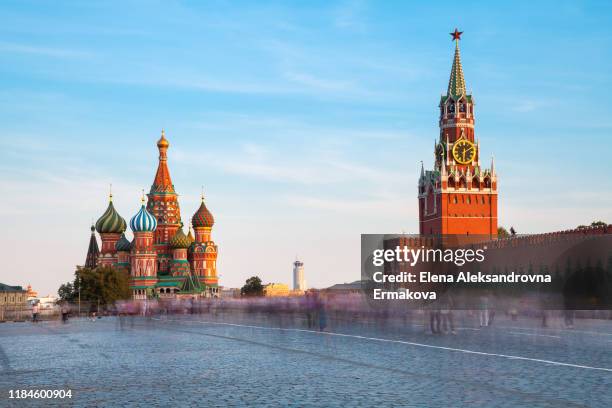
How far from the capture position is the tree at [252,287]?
166 metres

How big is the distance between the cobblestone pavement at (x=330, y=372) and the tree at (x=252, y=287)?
464 feet

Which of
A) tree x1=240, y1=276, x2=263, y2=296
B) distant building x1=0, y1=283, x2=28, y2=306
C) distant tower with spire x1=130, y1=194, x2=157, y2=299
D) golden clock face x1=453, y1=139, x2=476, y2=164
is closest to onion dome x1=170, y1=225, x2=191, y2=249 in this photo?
distant tower with spire x1=130, y1=194, x2=157, y2=299

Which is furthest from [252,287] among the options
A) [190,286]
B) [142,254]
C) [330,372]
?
[330,372]

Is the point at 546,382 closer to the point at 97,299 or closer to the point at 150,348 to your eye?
the point at 150,348

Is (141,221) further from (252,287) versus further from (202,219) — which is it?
(252,287)

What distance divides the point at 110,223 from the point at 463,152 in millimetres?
50172

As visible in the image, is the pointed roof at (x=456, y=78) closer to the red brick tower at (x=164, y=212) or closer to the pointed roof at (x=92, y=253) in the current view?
the red brick tower at (x=164, y=212)

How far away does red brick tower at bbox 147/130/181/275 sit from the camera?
404 ft

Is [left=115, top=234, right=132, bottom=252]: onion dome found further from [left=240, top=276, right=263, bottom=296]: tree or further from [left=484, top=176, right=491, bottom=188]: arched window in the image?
[left=484, top=176, right=491, bottom=188]: arched window

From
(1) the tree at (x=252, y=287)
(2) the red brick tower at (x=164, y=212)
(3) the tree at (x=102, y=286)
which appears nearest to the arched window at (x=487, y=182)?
(2) the red brick tower at (x=164, y=212)

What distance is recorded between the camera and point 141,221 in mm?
115750

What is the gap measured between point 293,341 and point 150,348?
393cm

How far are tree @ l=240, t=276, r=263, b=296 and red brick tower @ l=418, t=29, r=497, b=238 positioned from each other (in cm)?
5110

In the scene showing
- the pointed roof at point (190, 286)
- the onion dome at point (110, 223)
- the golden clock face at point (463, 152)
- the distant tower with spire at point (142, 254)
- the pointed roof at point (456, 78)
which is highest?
the pointed roof at point (456, 78)
